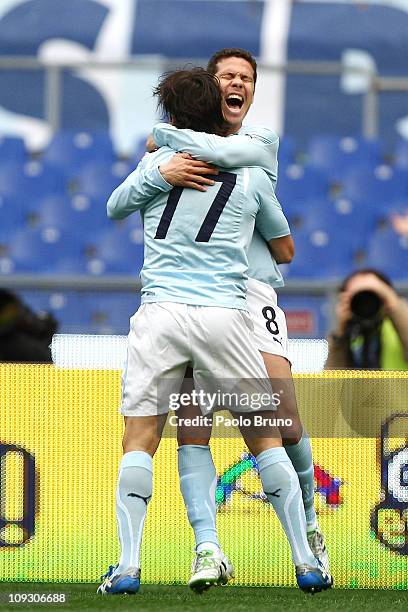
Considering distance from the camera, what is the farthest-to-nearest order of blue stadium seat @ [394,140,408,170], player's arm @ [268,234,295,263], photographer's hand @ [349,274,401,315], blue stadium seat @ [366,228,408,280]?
blue stadium seat @ [394,140,408,170], blue stadium seat @ [366,228,408,280], photographer's hand @ [349,274,401,315], player's arm @ [268,234,295,263]

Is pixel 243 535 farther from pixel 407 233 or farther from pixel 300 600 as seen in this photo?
pixel 407 233

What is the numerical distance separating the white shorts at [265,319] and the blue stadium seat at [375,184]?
6.86 metres

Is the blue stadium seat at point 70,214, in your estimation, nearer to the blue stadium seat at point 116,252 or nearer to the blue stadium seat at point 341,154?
the blue stadium seat at point 116,252

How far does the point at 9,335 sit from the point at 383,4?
7.83m

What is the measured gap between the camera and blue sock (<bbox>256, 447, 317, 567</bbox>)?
354 centimetres

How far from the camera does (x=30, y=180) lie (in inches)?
415

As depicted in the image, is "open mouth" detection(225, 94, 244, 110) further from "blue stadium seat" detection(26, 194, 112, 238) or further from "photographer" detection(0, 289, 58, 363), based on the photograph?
"blue stadium seat" detection(26, 194, 112, 238)

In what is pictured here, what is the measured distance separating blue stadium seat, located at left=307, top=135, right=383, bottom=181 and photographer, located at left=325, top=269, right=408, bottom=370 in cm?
547

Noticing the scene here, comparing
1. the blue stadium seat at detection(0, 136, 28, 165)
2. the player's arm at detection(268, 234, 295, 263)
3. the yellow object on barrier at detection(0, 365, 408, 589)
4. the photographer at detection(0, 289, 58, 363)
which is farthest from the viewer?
the blue stadium seat at detection(0, 136, 28, 165)

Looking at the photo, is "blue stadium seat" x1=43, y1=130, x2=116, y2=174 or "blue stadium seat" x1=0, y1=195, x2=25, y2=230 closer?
"blue stadium seat" x1=0, y1=195, x2=25, y2=230

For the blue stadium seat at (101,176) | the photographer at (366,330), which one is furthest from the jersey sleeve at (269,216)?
the blue stadium seat at (101,176)

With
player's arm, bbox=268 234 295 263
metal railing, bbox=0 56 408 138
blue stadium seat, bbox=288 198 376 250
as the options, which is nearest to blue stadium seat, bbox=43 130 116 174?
metal railing, bbox=0 56 408 138

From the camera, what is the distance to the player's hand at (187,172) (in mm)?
3424

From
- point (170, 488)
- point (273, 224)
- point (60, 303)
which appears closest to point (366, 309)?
point (170, 488)
